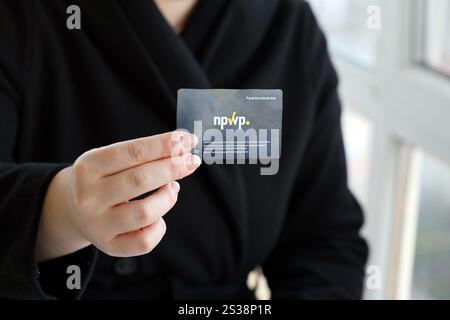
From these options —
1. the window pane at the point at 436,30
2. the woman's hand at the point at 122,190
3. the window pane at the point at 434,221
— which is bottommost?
the window pane at the point at 434,221

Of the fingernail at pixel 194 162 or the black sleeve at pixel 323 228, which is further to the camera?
the black sleeve at pixel 323 228

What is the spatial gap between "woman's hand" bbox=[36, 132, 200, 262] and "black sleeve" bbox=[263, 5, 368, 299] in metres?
0.23

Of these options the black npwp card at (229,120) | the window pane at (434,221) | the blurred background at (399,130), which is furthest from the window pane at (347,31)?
the black npwp card at (229,120)

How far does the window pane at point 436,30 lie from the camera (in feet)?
2.63

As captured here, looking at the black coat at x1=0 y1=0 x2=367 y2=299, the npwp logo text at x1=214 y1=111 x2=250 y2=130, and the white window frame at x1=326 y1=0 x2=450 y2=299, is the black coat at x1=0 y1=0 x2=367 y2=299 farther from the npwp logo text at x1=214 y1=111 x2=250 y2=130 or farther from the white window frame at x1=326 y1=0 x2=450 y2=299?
the white window frame at x1=326 y1=0 x2=450 y2=299

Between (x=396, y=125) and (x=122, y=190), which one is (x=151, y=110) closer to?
(x=122, y=190)

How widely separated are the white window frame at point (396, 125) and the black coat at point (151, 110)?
17 cm

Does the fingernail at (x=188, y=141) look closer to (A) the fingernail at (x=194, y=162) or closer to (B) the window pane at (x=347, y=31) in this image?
(A) the fingernail at (x=194, y=162)

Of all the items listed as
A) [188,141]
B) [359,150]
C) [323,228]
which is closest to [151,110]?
[188,141]

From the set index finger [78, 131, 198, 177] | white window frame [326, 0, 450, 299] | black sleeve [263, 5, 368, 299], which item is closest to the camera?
index finger [78, 131, 198, 177]

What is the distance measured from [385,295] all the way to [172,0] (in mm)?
376

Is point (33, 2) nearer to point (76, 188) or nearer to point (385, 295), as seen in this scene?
point (76, 188)

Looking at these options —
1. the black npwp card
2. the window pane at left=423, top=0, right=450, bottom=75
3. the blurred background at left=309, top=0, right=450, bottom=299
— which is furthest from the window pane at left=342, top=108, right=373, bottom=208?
the black npwp card

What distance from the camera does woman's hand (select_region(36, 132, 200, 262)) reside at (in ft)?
1.40
